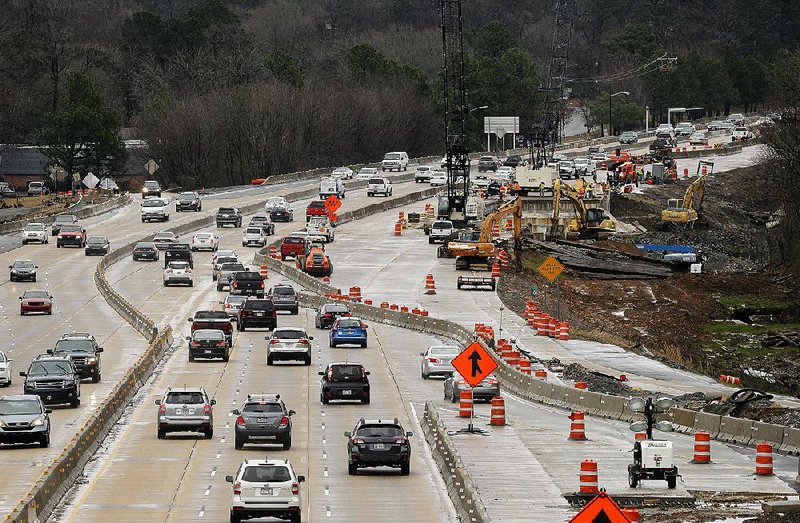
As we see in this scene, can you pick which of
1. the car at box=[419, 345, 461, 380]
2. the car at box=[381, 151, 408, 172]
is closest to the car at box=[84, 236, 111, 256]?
the car at box=[419, 345, 461, 380]

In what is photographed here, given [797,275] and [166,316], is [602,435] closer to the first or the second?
[166,316]

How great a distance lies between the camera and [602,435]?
45.8m

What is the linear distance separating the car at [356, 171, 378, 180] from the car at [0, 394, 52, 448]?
4506 inches

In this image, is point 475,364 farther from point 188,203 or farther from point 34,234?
point 188,203

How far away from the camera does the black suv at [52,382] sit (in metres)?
50.2

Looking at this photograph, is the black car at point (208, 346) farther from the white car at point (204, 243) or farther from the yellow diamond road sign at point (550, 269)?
the white car at point (204, 243)

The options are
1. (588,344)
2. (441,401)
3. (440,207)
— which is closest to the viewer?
(441,401)

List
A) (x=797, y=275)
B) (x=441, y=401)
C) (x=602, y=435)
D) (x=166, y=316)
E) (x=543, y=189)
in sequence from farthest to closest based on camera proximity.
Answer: (x=543, y=189), (x=797, y=275), (x=166, y=316), (x=441, y=401), (x=602, y=435)

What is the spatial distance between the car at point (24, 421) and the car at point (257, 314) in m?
30.7

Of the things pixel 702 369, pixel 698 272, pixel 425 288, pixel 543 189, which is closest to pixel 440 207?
pixel 543 189

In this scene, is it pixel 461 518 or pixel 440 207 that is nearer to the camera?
pixel 461 518

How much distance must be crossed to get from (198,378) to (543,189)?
199ft

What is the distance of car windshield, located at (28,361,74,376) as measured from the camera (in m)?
50.6

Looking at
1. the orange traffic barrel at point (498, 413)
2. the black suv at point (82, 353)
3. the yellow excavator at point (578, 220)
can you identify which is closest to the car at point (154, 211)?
the yellow excavator at point (578, 220)
